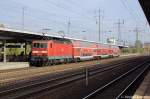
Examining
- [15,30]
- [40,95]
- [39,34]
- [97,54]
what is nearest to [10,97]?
[40,95]

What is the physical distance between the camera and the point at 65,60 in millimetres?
50344

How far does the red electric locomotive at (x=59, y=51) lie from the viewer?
43.4m

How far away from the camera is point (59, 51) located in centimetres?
4597

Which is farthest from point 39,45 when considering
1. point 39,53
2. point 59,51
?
point 59,51

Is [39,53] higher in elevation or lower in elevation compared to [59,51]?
lower

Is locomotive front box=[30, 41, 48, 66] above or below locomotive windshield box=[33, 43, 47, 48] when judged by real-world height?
below

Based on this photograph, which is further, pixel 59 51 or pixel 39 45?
pixel 59 51

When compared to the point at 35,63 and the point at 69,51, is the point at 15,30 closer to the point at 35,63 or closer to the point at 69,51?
the point at 35,63

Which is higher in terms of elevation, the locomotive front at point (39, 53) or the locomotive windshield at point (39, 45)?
the locomotive windshield at point (39, 45)

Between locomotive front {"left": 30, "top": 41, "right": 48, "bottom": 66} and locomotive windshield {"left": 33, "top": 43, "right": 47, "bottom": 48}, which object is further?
locomotive windshield {"left": 33, "top": 43, "right": 47, "bottom": 48}

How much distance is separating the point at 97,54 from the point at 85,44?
395 inches

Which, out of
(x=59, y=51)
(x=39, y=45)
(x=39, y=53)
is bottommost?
(x=39, y=53)

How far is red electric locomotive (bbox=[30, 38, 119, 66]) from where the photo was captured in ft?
142

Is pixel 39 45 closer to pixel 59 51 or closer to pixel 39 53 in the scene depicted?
pixel 39 53
